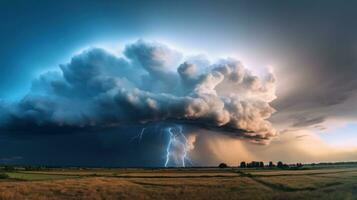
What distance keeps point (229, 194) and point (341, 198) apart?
13461mm

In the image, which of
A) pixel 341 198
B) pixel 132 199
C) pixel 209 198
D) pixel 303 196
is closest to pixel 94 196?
pixel 132 199

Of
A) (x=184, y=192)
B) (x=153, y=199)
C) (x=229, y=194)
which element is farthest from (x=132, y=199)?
(x=229, y=194)

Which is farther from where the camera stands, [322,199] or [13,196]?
[13,196]

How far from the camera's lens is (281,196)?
4634 cm

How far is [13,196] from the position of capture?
4831 centimetres

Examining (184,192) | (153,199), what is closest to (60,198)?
(153,199)

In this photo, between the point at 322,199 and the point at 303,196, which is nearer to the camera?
the point at 322,199

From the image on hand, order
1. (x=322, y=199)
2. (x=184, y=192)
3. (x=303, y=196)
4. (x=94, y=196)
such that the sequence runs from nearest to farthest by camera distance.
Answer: (x=322, y=199) → (x=303, y=196) → (x=94, y=196) → (x=184, y=192)

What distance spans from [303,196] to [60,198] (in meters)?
29.7

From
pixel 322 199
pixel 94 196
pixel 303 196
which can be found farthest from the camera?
pixel 94 196

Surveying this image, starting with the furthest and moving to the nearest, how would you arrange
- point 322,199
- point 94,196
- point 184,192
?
point 184,192 → point 94,196 → point 322,199

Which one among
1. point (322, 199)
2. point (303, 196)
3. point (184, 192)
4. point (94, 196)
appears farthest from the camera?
point (184, 192)

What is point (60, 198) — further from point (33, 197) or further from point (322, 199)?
point (322, 199)

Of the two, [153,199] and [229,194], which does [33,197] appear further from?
[229,194]
